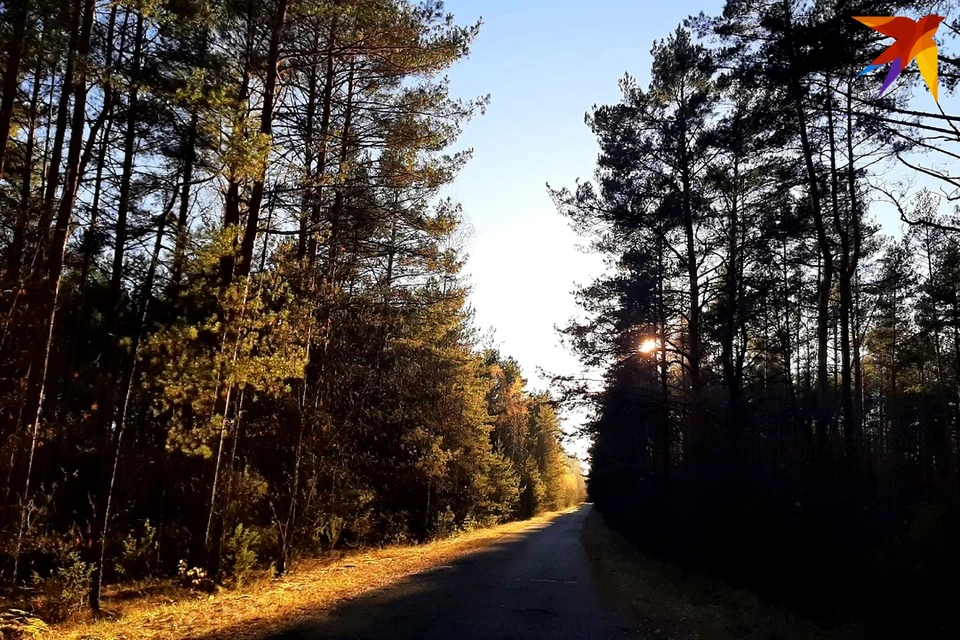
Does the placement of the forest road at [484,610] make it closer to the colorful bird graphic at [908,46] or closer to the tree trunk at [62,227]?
the tree trunk at [62,227]

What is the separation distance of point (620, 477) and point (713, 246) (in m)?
13.9

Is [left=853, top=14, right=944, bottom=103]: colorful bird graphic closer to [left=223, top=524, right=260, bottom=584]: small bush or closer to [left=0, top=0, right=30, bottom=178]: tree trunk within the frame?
[left=0, top=0, right=30, bottom=178]: tree trunk

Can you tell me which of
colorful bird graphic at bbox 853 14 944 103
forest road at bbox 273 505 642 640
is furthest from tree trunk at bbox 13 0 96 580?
colorful bird graphic at bbox 853 14 944 103

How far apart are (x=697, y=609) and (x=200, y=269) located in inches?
389

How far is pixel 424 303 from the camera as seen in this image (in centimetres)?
1644

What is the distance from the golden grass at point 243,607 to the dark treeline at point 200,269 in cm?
66

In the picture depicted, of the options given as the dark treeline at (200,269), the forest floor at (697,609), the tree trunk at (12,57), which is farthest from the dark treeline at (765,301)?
the tree trunk at (12,57)

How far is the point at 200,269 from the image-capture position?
424 inches

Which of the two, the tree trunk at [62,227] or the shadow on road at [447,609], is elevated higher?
the tree trunk at [62,227]

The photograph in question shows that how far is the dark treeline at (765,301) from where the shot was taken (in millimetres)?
9492

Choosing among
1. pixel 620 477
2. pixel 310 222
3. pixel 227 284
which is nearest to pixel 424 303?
pixel 310 222

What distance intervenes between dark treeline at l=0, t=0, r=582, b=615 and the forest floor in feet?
23.6

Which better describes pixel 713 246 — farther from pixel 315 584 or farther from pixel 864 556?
pixel 315 584

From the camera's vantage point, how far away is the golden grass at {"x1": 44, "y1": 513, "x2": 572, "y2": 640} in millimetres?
8742
